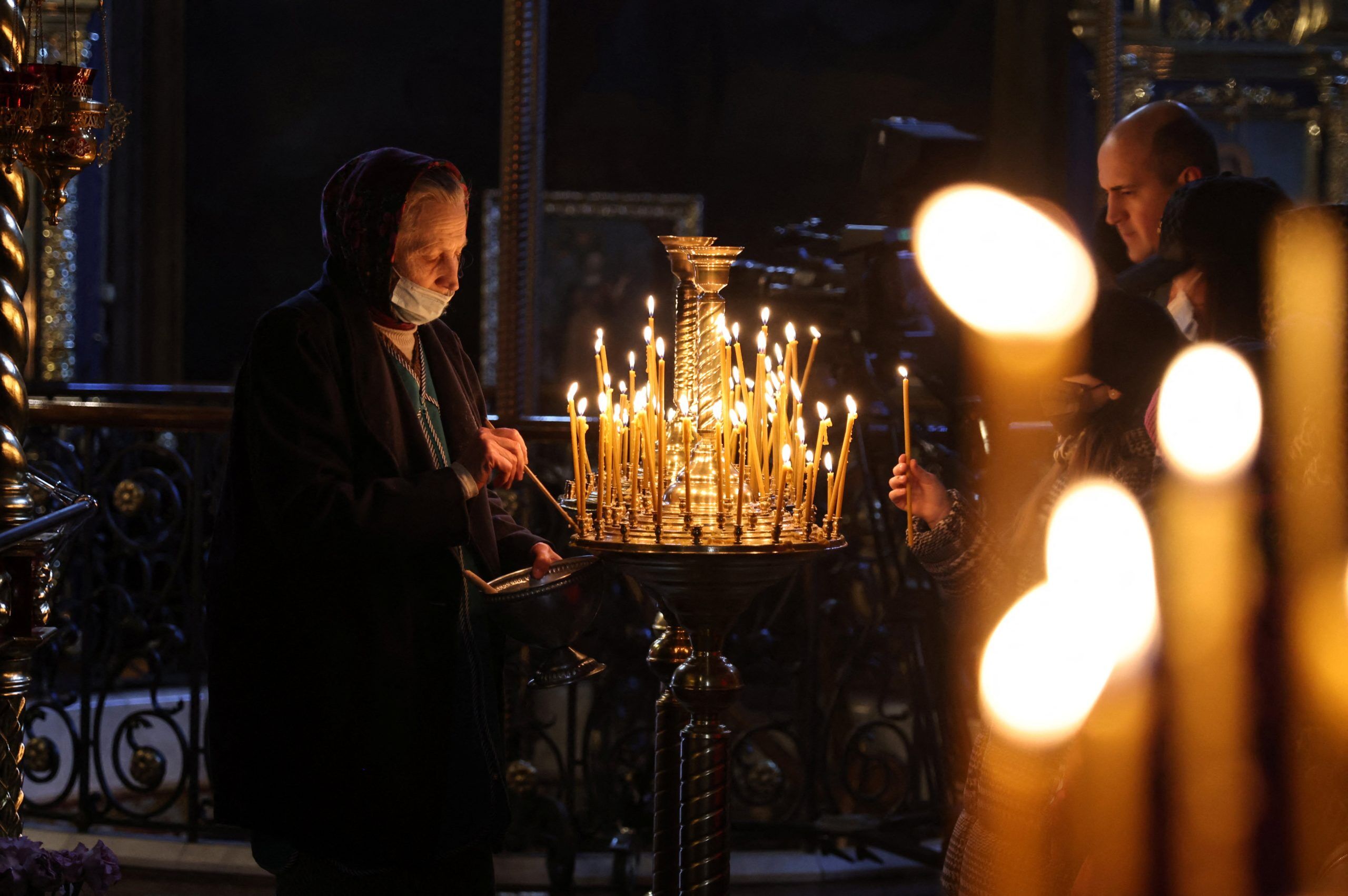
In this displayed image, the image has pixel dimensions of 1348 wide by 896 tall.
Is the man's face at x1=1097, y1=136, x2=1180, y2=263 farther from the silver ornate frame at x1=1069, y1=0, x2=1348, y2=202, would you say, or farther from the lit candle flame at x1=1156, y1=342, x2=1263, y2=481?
the silver ornate frame at x1=1069, y1=0, x2=1348, y2=202

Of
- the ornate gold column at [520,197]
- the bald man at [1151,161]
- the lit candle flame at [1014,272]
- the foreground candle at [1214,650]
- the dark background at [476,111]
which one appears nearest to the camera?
the foreground candle at [1214,650]

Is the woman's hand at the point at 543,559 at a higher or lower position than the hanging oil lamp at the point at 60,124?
lower

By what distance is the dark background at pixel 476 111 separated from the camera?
21.1 feet

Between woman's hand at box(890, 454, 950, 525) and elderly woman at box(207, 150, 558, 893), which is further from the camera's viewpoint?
woman's hand at box(890, 454, 950, 525)

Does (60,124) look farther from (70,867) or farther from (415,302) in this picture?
(70,867)

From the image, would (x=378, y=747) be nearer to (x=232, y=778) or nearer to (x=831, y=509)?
(x=232, y=778)

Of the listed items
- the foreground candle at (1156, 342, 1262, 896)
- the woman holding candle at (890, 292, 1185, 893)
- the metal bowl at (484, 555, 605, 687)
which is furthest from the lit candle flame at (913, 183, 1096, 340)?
the metal bowl at (484, 555, 605, 687)

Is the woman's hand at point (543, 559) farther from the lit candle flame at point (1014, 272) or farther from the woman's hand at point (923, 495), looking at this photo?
the lit candle flame at point (1014, 272)

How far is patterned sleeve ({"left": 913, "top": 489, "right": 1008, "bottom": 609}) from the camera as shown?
207 centimetres

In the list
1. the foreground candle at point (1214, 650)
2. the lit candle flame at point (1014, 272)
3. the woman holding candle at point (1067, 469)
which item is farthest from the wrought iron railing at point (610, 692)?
the foreground candle at point (1214, 650)

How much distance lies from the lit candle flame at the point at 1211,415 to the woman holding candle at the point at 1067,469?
0.21 meters

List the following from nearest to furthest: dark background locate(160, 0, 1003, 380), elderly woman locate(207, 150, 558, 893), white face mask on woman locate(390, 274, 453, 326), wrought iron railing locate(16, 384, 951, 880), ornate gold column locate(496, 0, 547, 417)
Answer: elderly woman locate(207, 150, 558, 893) < white face mask on woman locate(390, 274, 453, 326) < wrought iron railing locate(16, 384, 951, 880) < ornate gold column locate(496, 0, 547, 417) < dark background locate(160, 0, 1003, 380)

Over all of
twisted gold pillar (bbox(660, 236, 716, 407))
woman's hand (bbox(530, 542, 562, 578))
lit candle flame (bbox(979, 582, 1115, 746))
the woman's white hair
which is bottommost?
lit candle flame (bbox(979, 582, 1115, 746))

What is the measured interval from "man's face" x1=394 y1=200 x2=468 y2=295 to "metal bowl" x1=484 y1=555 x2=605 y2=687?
447 mm
